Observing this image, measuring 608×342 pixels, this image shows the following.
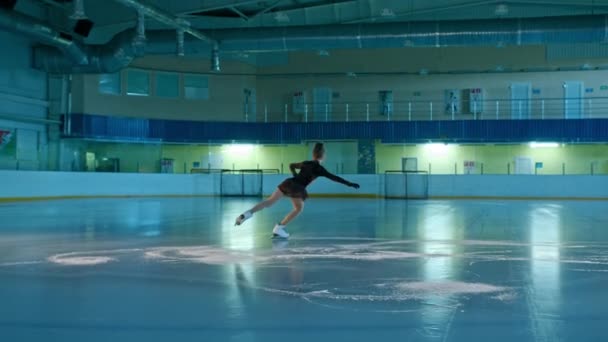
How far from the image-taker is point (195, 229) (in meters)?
11.8

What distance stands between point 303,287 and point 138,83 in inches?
1142

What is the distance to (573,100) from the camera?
32.7 metres

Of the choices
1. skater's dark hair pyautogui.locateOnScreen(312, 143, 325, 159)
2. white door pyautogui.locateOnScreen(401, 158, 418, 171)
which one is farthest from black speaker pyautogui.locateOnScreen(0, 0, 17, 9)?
white door pyautogui.locateOnScreen(401, 158, 418, 171)

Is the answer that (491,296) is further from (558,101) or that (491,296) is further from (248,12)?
(558,101)

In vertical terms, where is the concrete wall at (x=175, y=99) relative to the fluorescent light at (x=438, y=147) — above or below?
above

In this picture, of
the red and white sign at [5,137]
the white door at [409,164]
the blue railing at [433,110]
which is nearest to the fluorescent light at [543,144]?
the blue railing at [433,110]

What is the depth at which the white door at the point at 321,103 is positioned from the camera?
113ft

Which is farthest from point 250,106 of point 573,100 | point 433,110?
point 573,100

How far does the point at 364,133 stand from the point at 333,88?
13.2 ft

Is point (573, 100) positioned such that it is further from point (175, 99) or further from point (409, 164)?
point (175, 99)

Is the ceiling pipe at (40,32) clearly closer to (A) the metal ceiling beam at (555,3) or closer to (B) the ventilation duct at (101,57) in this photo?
(B) the ventilation duct at (101,57)

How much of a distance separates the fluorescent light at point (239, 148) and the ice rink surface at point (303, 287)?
Result: 77.3 ft

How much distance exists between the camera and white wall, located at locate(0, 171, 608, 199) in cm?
2841

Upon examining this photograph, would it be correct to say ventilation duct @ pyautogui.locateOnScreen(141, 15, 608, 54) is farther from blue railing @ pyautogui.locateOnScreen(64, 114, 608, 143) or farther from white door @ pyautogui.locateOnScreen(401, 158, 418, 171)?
white door @ pyautogui.locateOnScreen(401, 158, 418, 171)
